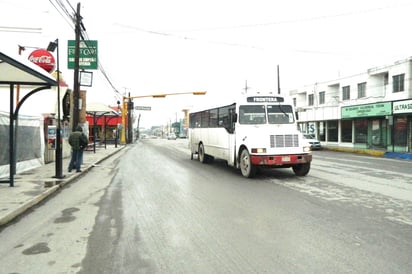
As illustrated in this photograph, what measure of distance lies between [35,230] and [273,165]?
7.52 metres

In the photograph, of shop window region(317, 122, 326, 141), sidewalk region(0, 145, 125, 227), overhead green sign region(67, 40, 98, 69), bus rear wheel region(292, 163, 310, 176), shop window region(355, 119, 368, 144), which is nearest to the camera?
sidewalk region(0, 145, 125, 227)

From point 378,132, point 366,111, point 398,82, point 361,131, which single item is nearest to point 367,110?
point 366,111

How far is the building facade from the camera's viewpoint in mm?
26453

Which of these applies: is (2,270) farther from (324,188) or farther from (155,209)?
(324,188)

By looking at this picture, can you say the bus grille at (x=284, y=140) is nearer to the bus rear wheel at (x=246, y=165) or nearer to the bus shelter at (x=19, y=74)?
the bus rear wheel at (x=246, y=165)

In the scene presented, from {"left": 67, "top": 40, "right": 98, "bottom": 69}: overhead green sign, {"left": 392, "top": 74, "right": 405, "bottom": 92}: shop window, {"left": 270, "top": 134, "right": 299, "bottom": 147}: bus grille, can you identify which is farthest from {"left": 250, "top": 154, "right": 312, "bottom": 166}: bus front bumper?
{"left": 392, "top": 74, "right": 405, "bottom": 92}: shop window

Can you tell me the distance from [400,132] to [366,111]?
3461 mm

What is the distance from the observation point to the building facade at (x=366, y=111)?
26453 millimetres

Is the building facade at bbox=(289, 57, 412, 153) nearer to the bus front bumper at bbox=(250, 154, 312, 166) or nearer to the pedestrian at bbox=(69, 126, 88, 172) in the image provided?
the bus front bumper at bbox=(250, 154, 312, 166)

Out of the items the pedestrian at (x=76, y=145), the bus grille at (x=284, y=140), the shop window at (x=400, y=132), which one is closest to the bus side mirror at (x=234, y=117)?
the bus grille at (x=284, y=140)

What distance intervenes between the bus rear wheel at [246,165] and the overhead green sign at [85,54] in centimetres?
922

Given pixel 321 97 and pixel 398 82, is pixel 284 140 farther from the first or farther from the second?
pixel 321 97

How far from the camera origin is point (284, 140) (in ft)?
38.3

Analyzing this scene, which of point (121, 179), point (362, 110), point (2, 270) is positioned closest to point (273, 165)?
point (121, 179)
